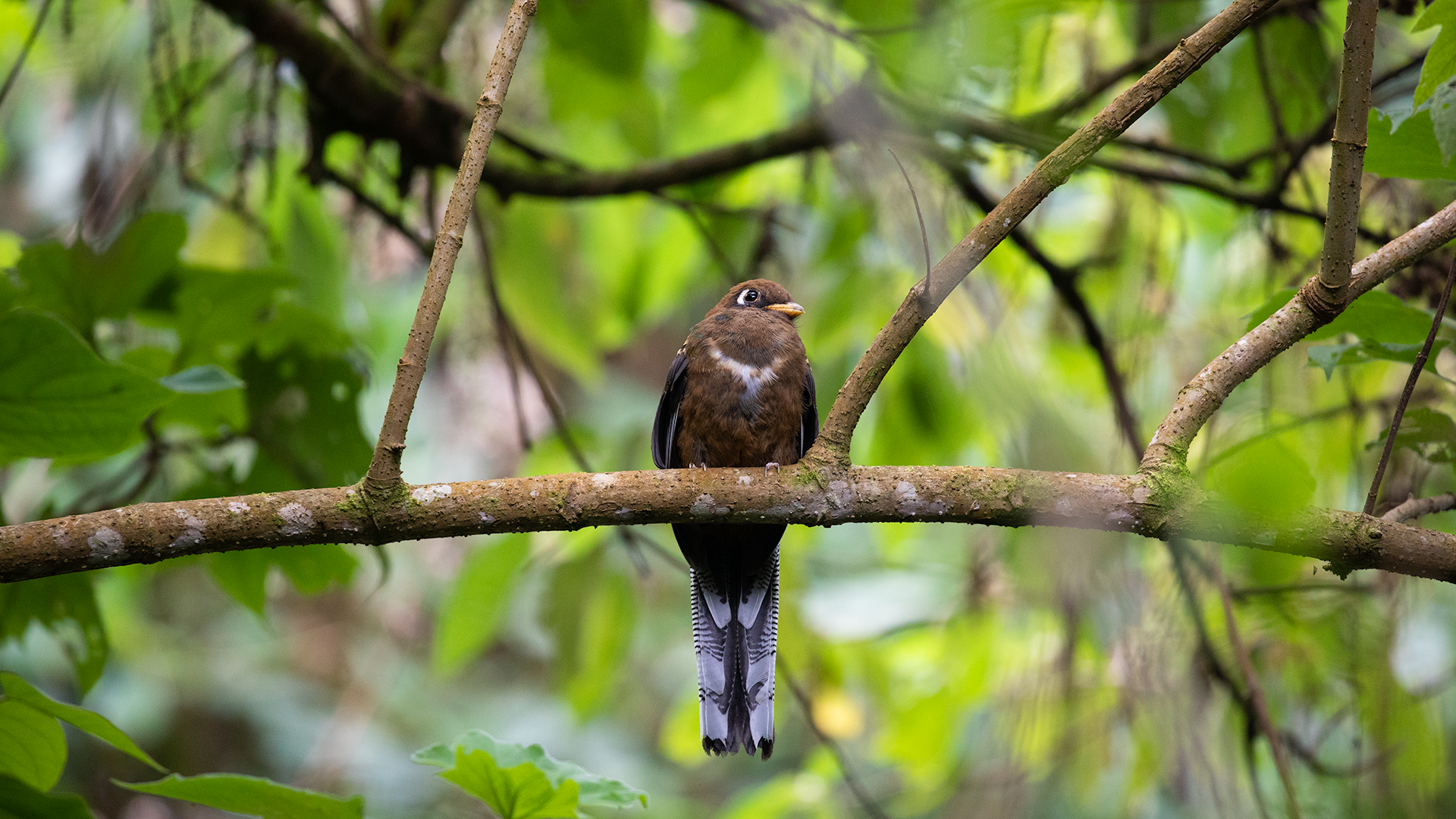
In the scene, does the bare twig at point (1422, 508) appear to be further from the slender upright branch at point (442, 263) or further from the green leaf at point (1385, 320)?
the slender upright branch at point (442, 263)

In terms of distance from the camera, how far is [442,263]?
207cm

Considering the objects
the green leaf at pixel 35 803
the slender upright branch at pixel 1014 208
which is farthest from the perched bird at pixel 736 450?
the green leaf at pixel 35 803

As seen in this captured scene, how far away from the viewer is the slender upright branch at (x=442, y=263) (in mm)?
2057

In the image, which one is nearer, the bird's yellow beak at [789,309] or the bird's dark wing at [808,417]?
the bird's dark wing at [808,417]

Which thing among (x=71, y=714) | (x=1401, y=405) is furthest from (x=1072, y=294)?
(x=71, y=714)

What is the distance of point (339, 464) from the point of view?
3354 millimetres

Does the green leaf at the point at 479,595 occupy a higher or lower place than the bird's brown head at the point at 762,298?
lower

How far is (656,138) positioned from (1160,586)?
100 inches

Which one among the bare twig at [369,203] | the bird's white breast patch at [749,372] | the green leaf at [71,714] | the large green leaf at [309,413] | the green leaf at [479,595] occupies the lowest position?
the green leaf at [71,714]

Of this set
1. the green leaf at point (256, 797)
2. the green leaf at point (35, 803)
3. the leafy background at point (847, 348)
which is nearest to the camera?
the green leaf at point (35, 803)

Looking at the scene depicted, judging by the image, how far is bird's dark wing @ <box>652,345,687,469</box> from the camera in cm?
381

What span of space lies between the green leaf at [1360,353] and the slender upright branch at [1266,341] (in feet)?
0.33

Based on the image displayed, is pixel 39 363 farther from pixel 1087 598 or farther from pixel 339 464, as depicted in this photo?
pixel 1087 598

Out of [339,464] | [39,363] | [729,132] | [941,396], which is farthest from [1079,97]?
[39,363]
